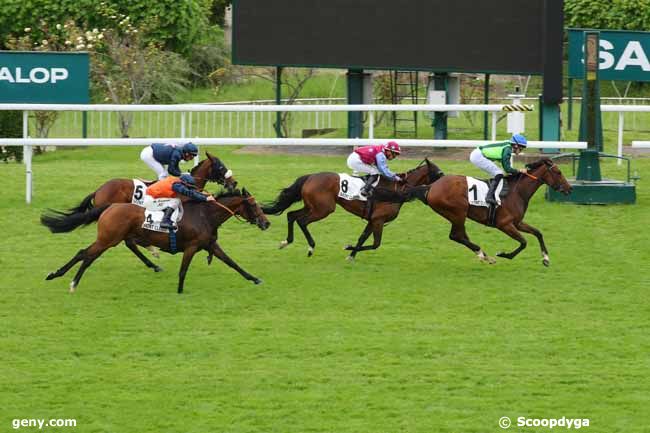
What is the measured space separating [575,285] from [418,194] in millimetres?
1657

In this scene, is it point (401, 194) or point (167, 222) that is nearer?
point (167, 222)

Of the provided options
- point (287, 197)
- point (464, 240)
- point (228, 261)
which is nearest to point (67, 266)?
point (228, 261)

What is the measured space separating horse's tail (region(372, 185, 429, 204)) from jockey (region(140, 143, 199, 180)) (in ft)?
5.45

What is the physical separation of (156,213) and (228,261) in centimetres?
73

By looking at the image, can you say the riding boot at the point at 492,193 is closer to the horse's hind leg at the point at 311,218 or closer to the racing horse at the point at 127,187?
the horse's hind leg at the point at 311,218

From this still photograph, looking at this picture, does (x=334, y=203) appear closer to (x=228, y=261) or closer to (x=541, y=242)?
(x=228, y=261)

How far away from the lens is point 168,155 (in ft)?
42.4

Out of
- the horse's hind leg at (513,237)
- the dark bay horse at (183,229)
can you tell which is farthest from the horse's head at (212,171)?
the horse's hind leg at (513,237)

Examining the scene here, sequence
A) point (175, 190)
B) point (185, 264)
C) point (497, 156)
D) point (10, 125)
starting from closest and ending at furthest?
point (185, 264)
point (175, 190)
point (497, 156)
point (10, 125)

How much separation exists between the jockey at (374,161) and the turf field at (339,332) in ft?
2.35

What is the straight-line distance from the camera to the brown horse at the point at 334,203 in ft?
42.1

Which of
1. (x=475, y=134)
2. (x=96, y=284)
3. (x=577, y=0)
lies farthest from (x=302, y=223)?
(x=577, y=0)

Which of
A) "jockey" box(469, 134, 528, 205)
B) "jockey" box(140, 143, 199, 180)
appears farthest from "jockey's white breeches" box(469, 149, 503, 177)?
"jockey" box(140, 143, 199, 180)

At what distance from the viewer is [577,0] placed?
86.8ft
